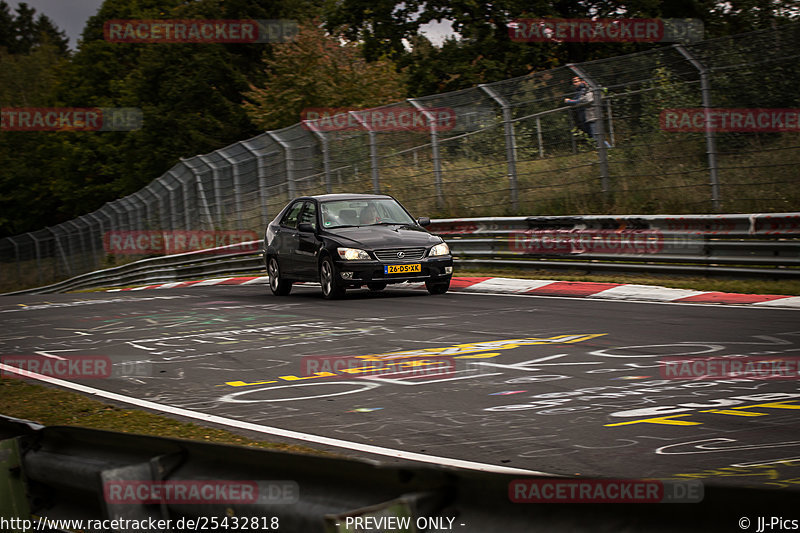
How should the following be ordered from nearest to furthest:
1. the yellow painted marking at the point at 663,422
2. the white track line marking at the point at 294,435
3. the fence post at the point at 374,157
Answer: the white track line marking at the point at 294,435, the yellow painted marking at the point at 663,422, the fence post at the point at 374,157

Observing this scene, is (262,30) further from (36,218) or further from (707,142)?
(707,142)

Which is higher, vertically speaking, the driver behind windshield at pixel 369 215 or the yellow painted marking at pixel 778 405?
the driver behind windshield at pixel 369 215

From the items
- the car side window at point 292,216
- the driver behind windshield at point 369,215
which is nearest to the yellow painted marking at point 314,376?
the driver behind windshield at point 369,215

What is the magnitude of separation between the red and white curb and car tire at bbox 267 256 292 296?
2177 mm

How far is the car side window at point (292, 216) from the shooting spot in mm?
16844

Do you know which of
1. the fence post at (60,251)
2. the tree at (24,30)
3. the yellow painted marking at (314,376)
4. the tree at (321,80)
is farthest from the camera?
the tree at (24,30)

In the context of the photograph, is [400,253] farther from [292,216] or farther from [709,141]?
[709,141]

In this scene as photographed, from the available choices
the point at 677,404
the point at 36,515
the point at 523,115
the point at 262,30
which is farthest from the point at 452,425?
the point at 262,30

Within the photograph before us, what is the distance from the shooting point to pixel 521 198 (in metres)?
18.6

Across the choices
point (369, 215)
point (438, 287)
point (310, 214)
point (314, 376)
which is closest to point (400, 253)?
point (438, 287)

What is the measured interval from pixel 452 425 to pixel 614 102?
11.6 m

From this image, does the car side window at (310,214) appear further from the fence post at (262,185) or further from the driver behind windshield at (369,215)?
the fence post at (262,185)

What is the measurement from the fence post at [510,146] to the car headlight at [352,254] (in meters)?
4.98

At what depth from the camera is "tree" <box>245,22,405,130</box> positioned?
43.1 meters
